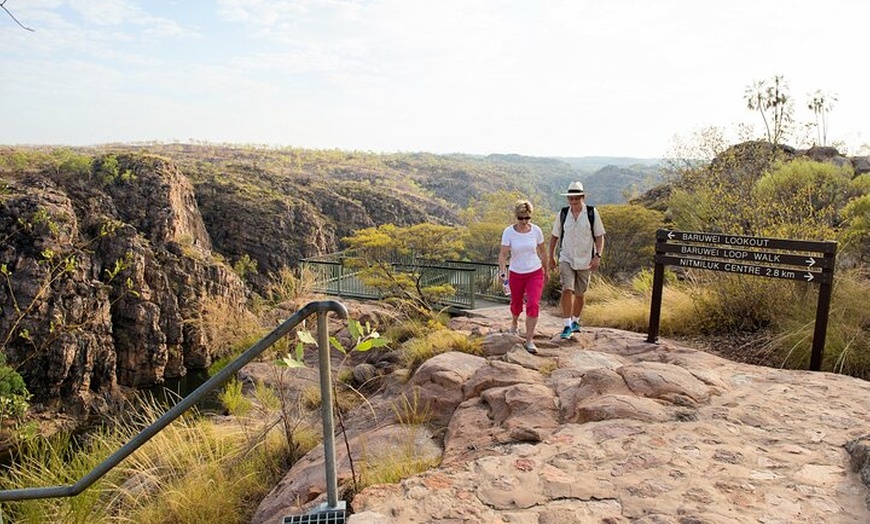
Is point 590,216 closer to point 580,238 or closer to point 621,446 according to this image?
point 580,238

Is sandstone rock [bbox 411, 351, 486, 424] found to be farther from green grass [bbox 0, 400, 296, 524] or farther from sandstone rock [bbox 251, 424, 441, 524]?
green grass [bbox 0, 400, 296, 524]

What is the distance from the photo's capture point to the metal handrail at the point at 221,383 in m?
2.31

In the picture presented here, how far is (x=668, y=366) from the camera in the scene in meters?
5.46

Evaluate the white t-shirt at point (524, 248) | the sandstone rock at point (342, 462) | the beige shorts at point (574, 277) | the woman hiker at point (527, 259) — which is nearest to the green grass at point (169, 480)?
the sandstone rock at point (342, 462)

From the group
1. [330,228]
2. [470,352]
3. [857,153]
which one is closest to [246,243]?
[330,228]

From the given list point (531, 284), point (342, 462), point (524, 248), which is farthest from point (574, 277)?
point (342, 462)

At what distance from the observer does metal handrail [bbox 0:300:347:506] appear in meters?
2.31

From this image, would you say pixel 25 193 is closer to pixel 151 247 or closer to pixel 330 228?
pixel 151 247

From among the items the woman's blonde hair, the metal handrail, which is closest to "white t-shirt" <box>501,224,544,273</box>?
the woman's blonde hair

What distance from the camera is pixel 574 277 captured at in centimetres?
685

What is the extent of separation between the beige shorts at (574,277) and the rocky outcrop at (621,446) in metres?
0.92

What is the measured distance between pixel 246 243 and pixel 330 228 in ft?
39.4

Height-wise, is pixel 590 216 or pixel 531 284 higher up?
pixel 590 216

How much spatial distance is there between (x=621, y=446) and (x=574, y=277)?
10.6 feet
